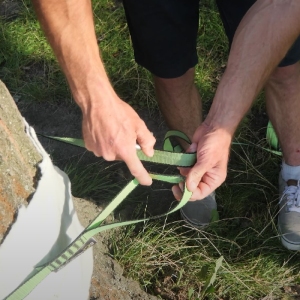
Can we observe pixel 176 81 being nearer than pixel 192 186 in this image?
No

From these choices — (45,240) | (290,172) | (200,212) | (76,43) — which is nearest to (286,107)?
(290,172)

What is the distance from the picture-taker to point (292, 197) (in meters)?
2.04

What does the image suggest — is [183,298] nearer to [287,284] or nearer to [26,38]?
[287,284]

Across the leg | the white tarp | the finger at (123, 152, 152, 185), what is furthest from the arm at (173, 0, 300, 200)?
the leg

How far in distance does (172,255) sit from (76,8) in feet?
3.53

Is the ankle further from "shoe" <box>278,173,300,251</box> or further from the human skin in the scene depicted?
the human skin

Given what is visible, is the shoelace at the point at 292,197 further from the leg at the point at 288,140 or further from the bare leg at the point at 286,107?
the bare leg at the point at 286,107

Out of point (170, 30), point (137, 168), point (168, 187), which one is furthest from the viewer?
point (168, 187)

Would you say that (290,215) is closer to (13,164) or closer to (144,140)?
(144,140)

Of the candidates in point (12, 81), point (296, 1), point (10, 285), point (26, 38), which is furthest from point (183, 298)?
point (26, 38)

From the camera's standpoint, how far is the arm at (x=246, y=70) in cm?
139

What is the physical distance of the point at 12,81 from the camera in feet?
8.55

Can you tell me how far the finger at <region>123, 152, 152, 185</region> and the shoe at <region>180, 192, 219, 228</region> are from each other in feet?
2.51

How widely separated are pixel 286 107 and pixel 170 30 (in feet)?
1.95
